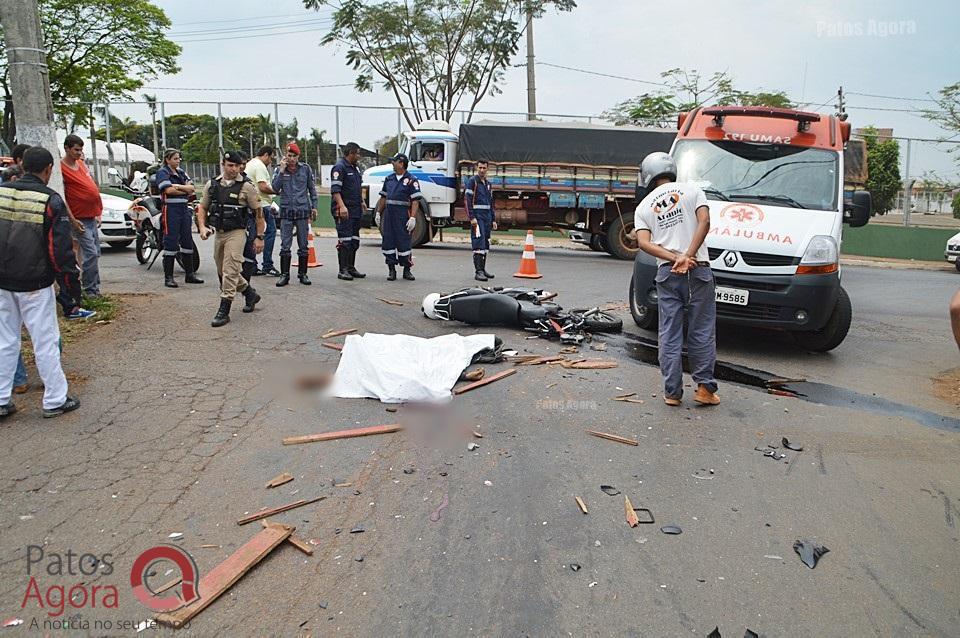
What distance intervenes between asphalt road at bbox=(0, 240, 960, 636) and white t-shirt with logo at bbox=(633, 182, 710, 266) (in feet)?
3.94

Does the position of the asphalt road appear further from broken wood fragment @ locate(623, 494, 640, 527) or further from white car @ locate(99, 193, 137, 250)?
white car @ locate(99, 193, 137, 250)

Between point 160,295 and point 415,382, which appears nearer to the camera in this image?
point 415,382

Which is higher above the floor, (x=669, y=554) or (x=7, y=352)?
(x=7, y=352)

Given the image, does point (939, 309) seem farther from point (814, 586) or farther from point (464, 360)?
point (814, 586)

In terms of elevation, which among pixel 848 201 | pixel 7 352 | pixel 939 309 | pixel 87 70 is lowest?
pixel 939 309

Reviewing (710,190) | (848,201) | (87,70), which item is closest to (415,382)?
(710,190)

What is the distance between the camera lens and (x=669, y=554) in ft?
10.3

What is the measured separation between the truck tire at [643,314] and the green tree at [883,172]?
742 inches

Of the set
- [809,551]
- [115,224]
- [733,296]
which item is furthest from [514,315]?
[115,224]

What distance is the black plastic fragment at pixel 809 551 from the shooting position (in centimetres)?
312

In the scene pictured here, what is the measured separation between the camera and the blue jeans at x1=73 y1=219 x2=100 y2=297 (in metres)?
7.73

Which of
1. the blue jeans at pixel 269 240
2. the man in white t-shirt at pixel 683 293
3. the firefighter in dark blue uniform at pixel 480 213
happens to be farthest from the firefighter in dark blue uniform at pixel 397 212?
the man in white t-shirt at pixel 683 293

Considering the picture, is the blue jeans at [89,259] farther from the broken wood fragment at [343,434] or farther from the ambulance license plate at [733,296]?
the ambulance license plate at [733,296]

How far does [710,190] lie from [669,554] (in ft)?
16.5
